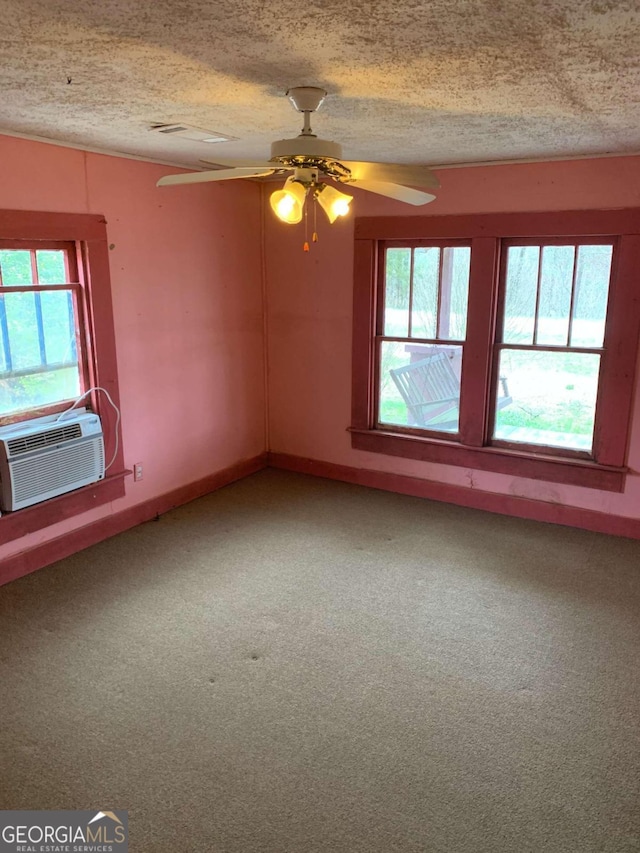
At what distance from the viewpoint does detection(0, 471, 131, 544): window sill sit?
12.2 ft

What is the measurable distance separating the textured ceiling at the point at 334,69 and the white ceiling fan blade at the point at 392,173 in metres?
0.30

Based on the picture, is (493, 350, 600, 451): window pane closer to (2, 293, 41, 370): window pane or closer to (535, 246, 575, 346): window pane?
(535, 246, 575, 346): window pane

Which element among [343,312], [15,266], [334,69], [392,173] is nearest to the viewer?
[334,69]

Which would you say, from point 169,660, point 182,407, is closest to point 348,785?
point 169,660

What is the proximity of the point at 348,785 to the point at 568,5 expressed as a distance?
253cm

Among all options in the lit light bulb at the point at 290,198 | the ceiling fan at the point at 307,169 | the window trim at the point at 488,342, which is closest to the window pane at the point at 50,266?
the ceiling fan at the point at 307,169

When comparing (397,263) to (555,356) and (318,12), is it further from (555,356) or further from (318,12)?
(318,12)

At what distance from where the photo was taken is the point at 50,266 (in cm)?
388

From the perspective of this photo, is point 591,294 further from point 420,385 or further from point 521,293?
point 420,385

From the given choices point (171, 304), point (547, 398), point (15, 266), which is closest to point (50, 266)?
point (15, 266)

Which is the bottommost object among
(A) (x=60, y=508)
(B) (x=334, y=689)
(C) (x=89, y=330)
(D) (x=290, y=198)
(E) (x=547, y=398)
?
(B) (x=334, y=689)

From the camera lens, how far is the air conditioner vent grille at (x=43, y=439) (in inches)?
143

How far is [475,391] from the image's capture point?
15.5 feet

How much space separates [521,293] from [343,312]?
1.39m
